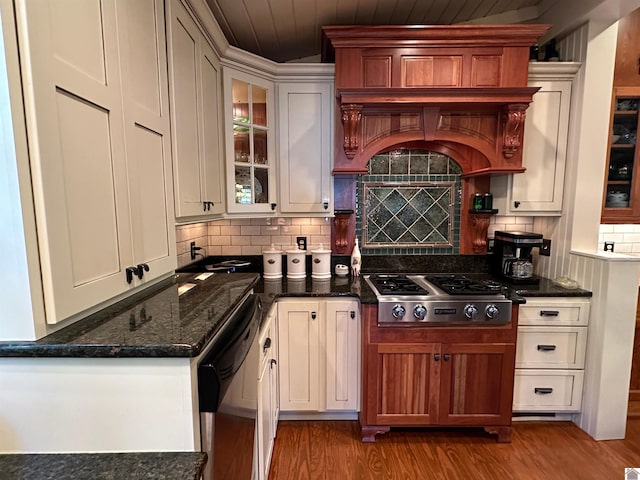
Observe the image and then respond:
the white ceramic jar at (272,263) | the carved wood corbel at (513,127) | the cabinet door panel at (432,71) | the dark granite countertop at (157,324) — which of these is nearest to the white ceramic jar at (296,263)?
the white ceramic jar at (272,263)

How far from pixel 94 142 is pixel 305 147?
1579mm

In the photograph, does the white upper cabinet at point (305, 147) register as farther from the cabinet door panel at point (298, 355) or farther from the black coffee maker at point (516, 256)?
the black coffee maker at point (516, 256)

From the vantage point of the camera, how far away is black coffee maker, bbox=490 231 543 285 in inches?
93.4

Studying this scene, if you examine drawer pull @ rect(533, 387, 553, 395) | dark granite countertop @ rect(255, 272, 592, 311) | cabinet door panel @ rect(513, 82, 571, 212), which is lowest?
drawer pull @ rect(533, 387, 553, 395)

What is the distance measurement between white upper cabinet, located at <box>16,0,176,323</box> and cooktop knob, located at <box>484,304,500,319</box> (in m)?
1.79

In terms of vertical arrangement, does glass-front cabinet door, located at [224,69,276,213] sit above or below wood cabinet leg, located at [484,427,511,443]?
above

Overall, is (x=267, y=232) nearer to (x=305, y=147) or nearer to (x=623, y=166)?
(x=305, y=147)

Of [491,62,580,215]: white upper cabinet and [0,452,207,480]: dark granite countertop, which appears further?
[491,62,580,215]: white upper cabinet

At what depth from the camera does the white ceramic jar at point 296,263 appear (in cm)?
252

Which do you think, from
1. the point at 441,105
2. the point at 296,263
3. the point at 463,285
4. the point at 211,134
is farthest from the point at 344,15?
the point at 463,285

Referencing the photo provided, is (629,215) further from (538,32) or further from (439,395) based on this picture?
(439,395)

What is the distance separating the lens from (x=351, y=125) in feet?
7.19

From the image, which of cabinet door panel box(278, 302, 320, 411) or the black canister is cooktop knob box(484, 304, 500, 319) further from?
cabinet door panel box(278, 302, 320, 411)

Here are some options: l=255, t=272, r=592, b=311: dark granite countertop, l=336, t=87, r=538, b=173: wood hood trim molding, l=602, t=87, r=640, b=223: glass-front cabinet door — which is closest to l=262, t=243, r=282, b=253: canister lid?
l=255, t=272, r=592, b=311: dark granite countertop
